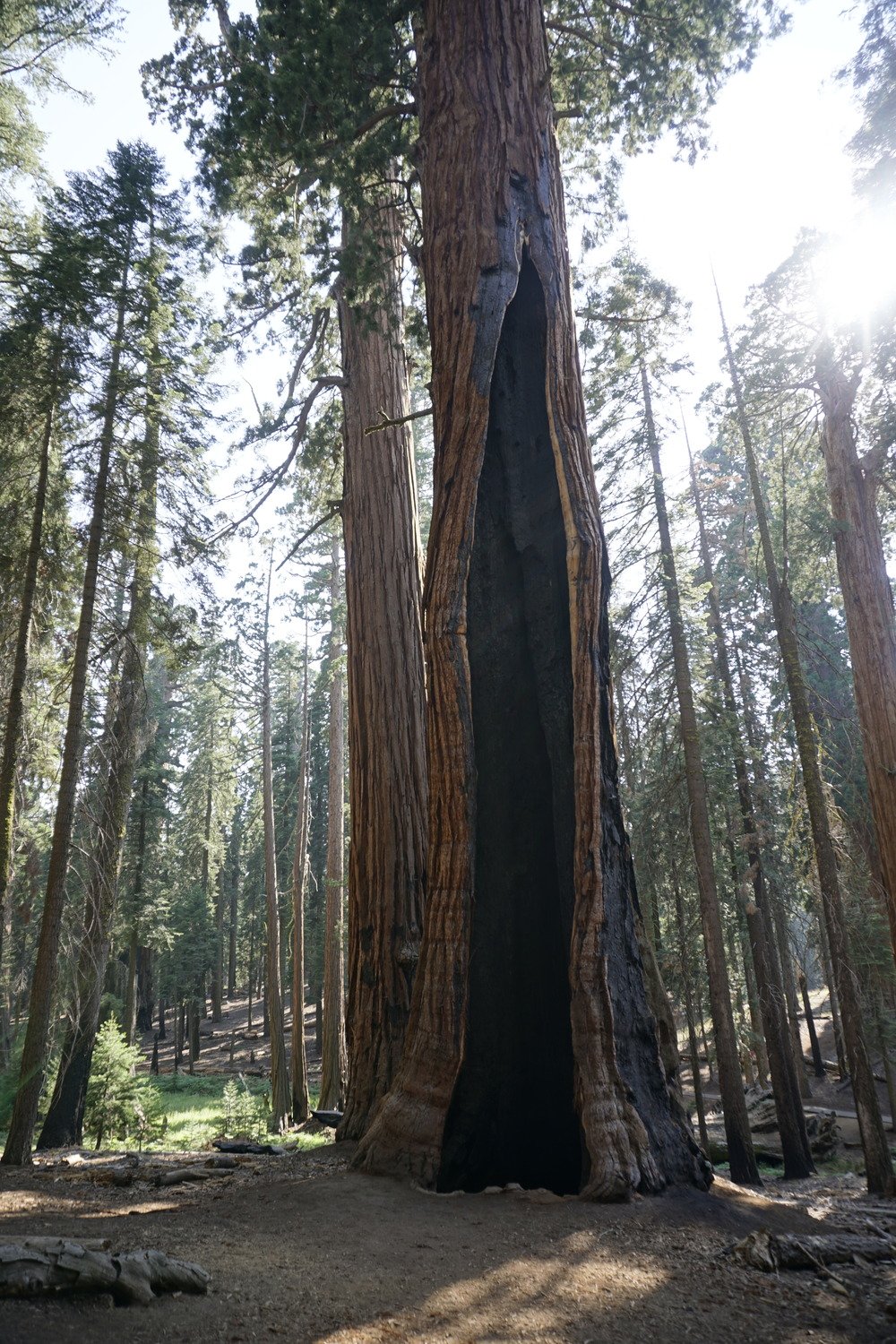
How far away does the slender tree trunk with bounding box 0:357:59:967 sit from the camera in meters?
8.47

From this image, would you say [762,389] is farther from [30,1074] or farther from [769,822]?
[30,1074]

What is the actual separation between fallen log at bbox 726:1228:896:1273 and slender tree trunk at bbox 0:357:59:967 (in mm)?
7910

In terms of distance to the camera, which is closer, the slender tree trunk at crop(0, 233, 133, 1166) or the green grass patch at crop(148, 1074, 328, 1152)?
the slender tree trunk at crop(0, 233, 133, 1166)

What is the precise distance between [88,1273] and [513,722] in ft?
11.4

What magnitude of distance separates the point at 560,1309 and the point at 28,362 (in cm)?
1033

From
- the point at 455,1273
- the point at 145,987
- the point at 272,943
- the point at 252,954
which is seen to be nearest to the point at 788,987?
the point at 272,943

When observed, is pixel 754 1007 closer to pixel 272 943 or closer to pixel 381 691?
pixel 272 943

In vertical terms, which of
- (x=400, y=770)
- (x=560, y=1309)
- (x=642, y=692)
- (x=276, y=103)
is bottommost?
(x=560, y=1309)

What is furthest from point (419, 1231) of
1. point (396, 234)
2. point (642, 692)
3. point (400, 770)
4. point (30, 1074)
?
point (642, 692)

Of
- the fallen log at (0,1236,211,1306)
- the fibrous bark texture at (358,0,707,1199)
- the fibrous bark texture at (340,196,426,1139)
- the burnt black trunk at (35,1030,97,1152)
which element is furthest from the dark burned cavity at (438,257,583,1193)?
the burnt black trunk at (35,1030,97,1152)

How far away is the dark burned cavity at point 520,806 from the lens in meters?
4.44

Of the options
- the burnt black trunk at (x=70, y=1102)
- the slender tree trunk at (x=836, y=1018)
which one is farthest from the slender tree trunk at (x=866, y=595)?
the burnt black trunk at (x=70, y=1102)

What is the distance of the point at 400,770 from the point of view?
6625mm

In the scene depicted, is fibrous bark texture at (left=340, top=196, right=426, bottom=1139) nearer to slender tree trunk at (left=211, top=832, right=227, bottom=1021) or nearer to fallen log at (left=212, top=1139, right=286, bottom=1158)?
fallen log at (left=212, top=1139, right=286, bottom=1158)
